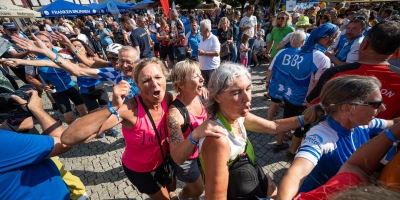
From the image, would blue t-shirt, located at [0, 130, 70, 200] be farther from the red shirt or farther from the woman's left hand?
the red shirt

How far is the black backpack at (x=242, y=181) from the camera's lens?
141cm

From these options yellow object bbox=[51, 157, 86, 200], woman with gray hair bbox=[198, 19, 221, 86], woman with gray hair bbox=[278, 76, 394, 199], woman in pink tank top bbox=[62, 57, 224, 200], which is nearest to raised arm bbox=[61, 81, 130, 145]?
woman in pink tank top bbox=[62, 57, 224, 200]

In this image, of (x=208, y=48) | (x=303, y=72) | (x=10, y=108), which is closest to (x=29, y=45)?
(x=10, y=108)

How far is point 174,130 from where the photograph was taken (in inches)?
73.9

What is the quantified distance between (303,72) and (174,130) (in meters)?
2.38

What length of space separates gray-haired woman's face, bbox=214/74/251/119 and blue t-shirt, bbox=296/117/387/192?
0.57 metres

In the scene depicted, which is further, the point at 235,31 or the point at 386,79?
the point at 235,31

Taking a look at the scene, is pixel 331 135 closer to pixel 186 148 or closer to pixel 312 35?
pixel 186 148

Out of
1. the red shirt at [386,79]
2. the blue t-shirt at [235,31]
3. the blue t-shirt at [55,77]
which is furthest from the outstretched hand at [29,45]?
the blue t-shirt at [235,31]

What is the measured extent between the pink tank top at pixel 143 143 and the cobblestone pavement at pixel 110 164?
1.29 m

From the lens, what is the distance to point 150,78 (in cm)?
189

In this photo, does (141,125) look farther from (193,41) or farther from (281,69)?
(193,41)

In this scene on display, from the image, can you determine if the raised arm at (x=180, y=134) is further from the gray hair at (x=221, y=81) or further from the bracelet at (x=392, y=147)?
the bracelet at (x=392, y=147)

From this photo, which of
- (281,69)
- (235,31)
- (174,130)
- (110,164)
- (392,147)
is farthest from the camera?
(235,31)
